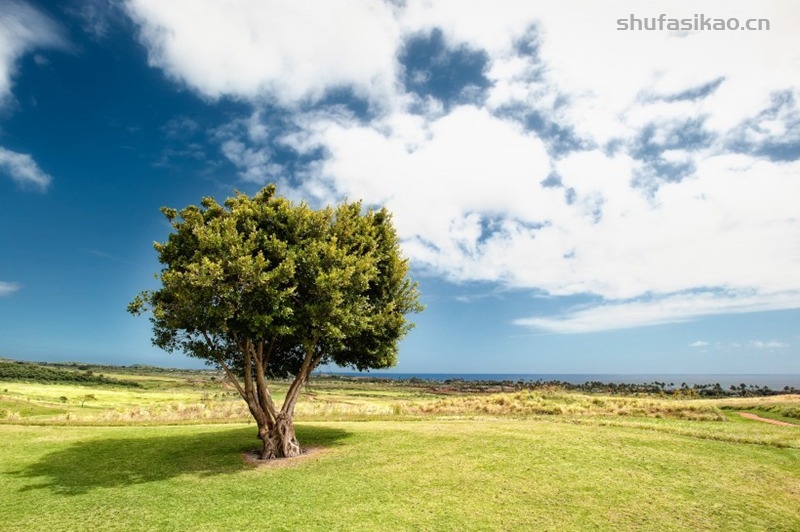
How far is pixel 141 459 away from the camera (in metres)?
20.2

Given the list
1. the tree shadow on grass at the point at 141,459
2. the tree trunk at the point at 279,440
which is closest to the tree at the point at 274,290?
the tree trunk at the point at 279,440

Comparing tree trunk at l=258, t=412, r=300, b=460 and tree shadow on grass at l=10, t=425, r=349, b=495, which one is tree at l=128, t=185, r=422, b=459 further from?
tree shadow on grass at l=10, t=425, r=349, b=495

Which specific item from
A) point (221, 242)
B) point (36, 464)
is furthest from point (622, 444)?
point (36, 464)

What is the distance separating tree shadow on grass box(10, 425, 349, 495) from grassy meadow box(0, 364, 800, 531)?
0.09 metres

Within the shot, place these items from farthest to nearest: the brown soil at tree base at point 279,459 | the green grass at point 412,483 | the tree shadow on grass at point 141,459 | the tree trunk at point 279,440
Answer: the tree trunk at point 279,440 → the brown soil at tree base at point 279,459 → the tree shadow on grass at point 141,459 → the green grass at point 412,483

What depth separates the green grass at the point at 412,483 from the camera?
12828 mm

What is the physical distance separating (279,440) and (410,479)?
7.72 m

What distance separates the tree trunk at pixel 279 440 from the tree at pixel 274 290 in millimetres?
46

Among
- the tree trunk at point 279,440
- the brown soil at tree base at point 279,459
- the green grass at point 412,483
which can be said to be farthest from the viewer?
the tree trunk at point 279,440

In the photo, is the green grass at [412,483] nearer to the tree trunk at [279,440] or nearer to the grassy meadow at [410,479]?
the grassy meadow at [410,479]

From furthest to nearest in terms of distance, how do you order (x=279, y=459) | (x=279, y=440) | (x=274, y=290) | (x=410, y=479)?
1. (x=279, y=440)
2. (x=279, y=459)
3. (x=274, y=290)
4. (x=410, y=479)

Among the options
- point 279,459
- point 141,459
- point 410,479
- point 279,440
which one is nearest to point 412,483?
point 410,479

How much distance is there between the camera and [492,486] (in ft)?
50.6

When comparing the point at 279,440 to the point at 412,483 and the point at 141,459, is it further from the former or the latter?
the point at 412,483
